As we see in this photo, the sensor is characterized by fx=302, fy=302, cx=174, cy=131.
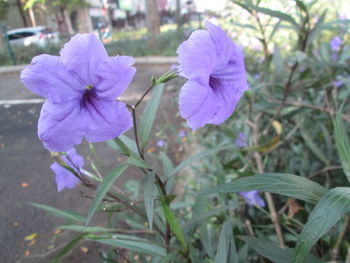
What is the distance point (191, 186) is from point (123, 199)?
3.89ft

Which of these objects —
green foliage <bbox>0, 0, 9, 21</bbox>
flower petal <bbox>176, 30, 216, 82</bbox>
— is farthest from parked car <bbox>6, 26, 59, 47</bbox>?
flower petal <bbox>176, 30, 216, 82</bbox>

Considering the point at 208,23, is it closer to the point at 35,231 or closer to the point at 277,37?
the point at 35,231

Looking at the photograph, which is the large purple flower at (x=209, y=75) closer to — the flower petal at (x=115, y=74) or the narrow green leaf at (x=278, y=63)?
the flower petal at (x=115, y=74)

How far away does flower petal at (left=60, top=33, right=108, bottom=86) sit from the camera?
1.49 ft

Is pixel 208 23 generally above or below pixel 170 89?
above

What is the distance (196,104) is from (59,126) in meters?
0.21

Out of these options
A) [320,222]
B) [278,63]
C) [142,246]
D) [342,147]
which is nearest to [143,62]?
[278,63]

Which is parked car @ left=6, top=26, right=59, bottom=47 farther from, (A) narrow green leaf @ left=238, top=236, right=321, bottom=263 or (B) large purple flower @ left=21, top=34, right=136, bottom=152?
(A) narrow green leaf @ left=238, top=236, right=321, bottom=263

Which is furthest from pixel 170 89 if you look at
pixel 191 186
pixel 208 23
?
pixel 208 23

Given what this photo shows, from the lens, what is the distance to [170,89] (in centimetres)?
334

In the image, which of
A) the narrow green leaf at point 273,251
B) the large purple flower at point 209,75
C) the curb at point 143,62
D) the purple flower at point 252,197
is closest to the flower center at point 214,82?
the large purple flower at point 209,75

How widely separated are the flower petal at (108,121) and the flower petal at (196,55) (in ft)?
0.37

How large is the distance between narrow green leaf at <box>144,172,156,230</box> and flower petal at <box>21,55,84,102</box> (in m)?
0.24

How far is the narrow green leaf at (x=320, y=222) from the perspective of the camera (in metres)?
0.45
